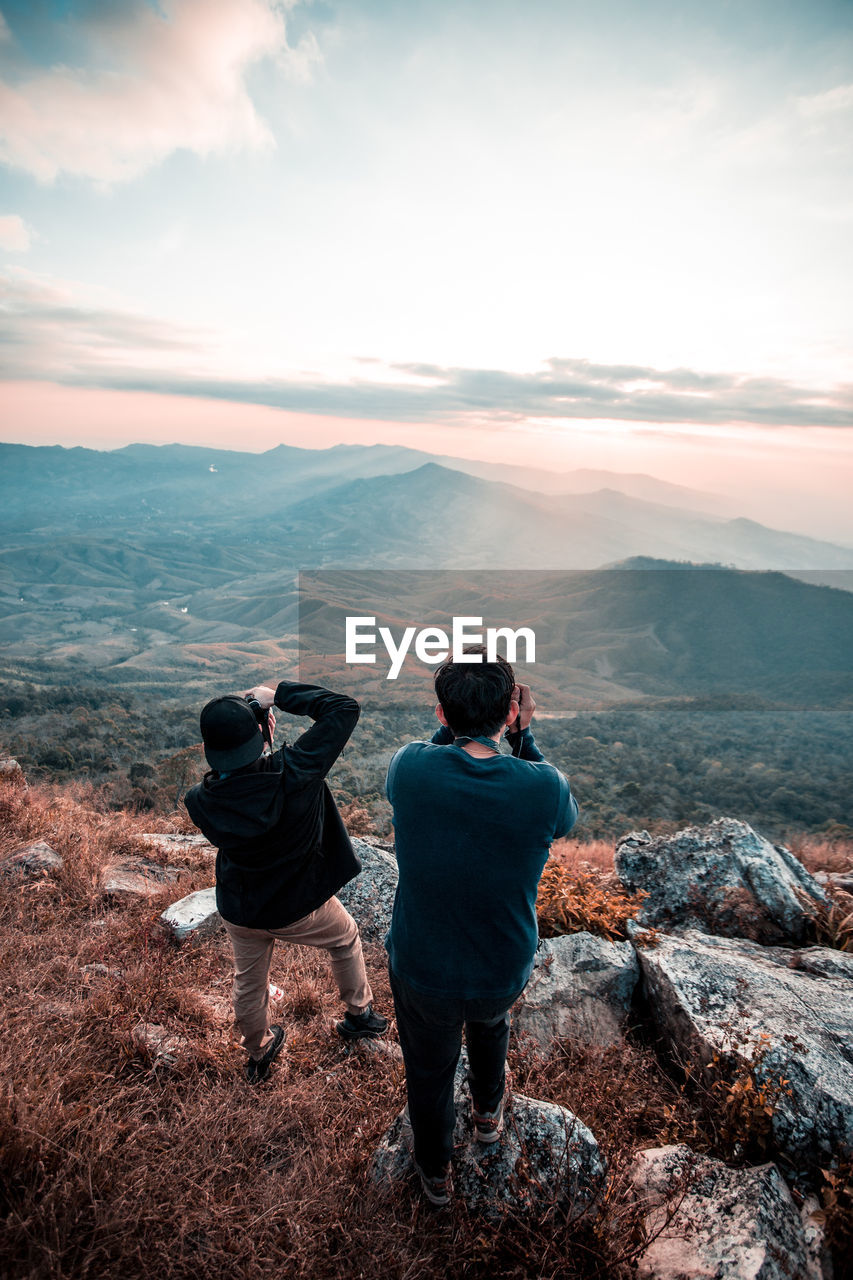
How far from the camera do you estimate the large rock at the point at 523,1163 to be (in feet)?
8.53

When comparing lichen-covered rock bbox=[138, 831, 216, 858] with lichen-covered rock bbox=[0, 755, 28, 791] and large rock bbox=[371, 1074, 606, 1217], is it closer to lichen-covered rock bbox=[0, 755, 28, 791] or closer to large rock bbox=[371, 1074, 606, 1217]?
lichen-covered rock bbox=[0, 755, 28, 791]

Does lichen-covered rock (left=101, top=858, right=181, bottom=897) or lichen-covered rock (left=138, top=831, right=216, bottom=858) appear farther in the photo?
lichen-covered rock (left=138, top=831, right=216, bottom=858)

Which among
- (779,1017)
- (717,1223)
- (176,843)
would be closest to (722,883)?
(779,1017)

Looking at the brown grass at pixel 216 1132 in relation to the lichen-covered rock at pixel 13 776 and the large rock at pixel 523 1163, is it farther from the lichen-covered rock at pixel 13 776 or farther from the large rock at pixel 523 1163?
the lichen-covered rock at pixel 13 776

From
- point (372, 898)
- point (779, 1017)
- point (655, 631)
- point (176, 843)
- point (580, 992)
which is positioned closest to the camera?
point (779, 1017)

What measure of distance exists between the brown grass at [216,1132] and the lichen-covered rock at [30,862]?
2.52ft

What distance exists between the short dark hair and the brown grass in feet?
6.91

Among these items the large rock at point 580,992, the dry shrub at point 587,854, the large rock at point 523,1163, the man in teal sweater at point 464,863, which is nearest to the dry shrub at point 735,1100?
the large rock at point 523,1163

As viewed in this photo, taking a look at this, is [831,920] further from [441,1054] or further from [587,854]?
[441,1054]

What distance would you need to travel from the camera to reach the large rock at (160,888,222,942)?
15.5 ft

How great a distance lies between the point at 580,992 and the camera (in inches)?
163

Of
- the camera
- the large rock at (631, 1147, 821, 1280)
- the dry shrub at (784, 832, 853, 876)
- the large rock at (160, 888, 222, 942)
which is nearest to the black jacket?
the camera

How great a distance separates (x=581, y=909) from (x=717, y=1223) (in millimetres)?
2437

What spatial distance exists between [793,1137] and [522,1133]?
1296 millimetres
